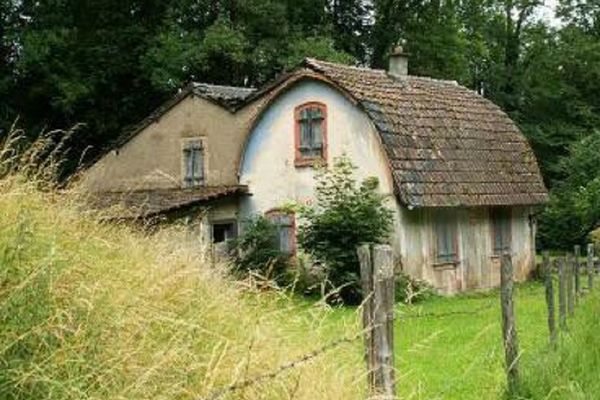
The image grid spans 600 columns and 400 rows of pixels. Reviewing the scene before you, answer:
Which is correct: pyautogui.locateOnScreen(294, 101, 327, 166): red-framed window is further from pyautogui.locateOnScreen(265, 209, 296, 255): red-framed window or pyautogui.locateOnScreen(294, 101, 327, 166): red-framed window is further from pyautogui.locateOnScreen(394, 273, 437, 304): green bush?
pyautogui.locateOnScreen(394, 273, 437, 304): green bush

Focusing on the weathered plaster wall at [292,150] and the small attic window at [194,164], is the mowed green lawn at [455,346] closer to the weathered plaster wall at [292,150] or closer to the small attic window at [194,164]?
the weathered plaster wall at [292,150]

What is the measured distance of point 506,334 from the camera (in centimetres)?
828

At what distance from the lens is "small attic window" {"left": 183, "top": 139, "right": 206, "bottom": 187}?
96.7 feet

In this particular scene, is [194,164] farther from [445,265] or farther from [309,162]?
[445,265]

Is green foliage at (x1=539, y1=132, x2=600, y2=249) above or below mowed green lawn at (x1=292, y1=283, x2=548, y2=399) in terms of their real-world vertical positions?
above

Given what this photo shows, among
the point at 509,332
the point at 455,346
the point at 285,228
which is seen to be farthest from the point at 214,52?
the point at 509,332

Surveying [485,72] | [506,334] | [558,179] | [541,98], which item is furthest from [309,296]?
[485,72]

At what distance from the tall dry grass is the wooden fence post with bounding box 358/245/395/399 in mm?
132

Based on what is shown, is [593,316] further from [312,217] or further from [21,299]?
[312,217]

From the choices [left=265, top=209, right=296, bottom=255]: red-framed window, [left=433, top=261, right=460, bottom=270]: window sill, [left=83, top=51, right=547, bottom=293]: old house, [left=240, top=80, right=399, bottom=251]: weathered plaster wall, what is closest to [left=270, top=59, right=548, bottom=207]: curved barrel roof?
[left=83, top=51, right=547, bottom=293]: old house

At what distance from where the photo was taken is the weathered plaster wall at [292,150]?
25.0 m

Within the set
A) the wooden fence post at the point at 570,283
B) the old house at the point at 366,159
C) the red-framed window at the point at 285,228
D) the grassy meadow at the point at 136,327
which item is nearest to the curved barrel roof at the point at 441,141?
the old house at the point at 366,159

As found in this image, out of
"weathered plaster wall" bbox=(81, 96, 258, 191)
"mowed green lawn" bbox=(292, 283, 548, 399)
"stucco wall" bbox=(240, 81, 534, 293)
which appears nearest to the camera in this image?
"mowed green lawn" bbox=(292, 283, 548, 399)

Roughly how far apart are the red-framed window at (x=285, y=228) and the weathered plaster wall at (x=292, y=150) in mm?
368
